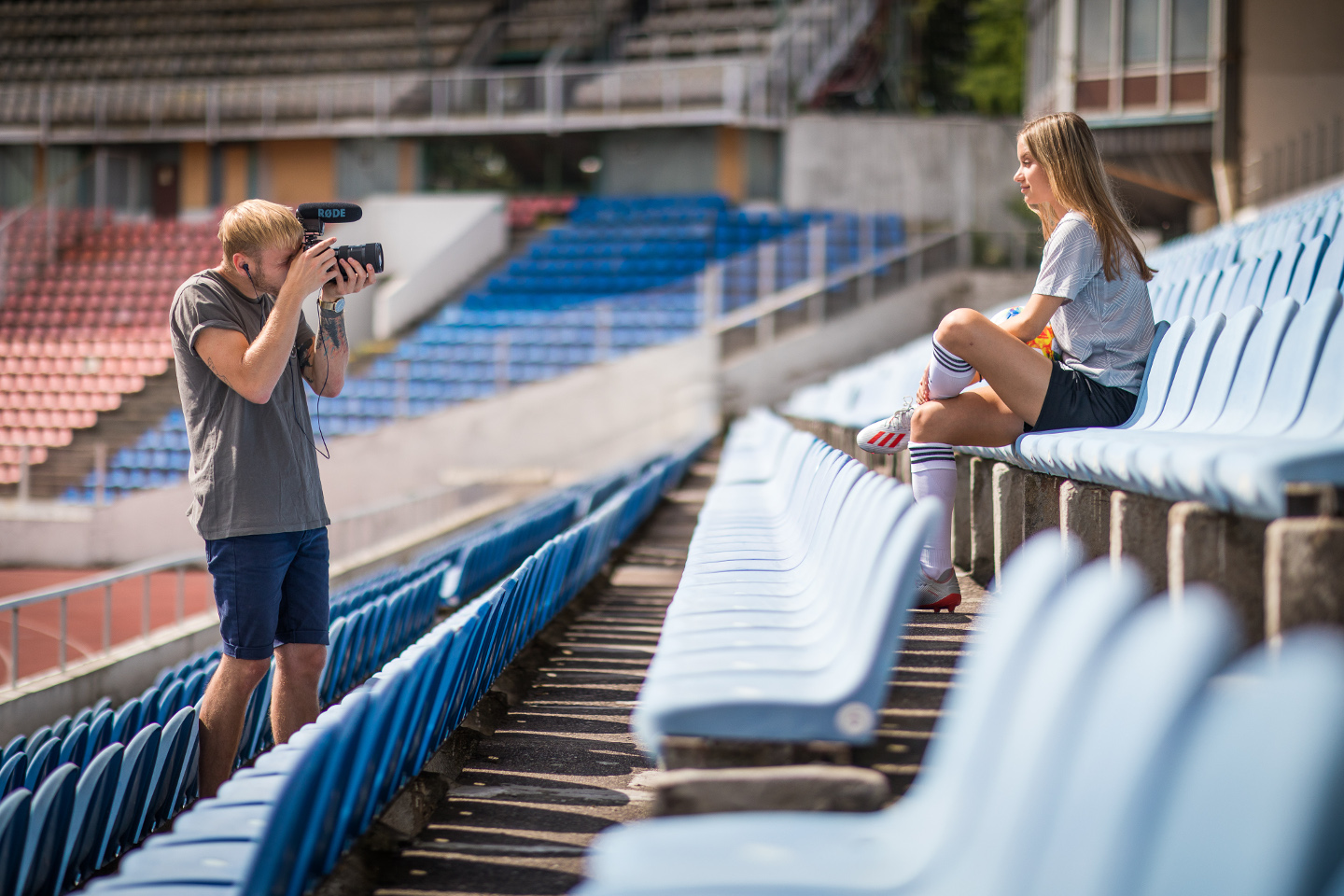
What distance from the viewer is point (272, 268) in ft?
5.79

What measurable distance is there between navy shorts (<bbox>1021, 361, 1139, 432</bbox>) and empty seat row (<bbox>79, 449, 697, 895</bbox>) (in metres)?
0.98

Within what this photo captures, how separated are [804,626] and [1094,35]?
26.7 feet

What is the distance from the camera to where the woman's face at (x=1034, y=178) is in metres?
1.91

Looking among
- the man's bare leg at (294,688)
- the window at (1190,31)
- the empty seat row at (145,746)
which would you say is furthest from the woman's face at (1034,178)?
the window at (1190,31)

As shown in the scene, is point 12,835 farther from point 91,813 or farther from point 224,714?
point 224,714

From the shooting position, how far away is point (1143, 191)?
928 cm

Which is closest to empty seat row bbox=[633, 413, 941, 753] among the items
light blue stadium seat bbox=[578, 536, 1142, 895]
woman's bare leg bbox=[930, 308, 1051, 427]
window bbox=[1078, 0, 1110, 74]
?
light blue stadium seat bbox=[578, 536, 1142, 895]

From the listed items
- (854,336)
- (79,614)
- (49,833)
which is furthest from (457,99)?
(49,833)

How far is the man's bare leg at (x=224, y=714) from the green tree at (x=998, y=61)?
15.3 metres

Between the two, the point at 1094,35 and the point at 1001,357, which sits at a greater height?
the point at 1094,35

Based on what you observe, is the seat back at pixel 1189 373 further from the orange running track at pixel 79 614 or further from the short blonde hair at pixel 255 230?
the orange running track at pixel 79 614

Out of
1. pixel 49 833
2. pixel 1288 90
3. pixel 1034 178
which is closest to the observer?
pixel 49 833

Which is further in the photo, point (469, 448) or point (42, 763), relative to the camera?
point (469, 448)

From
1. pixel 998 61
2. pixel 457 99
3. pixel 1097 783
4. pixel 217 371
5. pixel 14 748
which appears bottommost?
pixel 14 748
